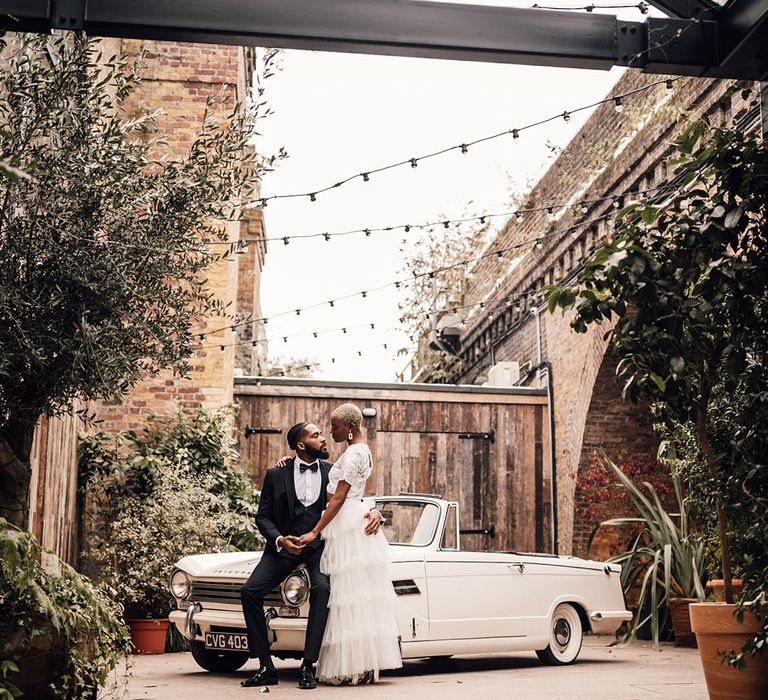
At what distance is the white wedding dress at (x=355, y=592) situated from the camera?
6.73 m

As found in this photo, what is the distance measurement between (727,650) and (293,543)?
2795 millimetres

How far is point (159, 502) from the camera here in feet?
34.2

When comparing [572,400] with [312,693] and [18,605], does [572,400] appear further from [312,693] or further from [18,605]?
[18,605]

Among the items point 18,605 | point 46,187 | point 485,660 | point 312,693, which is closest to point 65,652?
point 18,605

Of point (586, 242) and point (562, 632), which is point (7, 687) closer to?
point (562, 632)

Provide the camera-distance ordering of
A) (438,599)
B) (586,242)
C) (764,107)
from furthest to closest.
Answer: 1. (586,242)
2. (438,599)
3. (764,107)

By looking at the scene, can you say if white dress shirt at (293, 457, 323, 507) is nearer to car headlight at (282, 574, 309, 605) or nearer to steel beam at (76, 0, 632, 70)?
car headlight at (282, 574, 309, 605)

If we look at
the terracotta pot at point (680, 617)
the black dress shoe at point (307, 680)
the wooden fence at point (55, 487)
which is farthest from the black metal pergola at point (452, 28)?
the terracotta pot at point (680, 617)

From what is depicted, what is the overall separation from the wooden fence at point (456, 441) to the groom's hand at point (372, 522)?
6941 millimetres

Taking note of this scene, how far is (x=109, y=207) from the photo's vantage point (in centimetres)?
548

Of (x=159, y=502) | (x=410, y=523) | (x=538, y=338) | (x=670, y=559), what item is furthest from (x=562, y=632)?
(x=538, y=338)

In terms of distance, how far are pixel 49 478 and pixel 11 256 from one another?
4.03m

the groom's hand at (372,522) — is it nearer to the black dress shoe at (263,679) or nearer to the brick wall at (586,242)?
the black dress shoe at (263,679)

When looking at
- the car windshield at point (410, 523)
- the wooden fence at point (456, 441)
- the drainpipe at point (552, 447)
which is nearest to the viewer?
the car windshield at point (410, 523)
